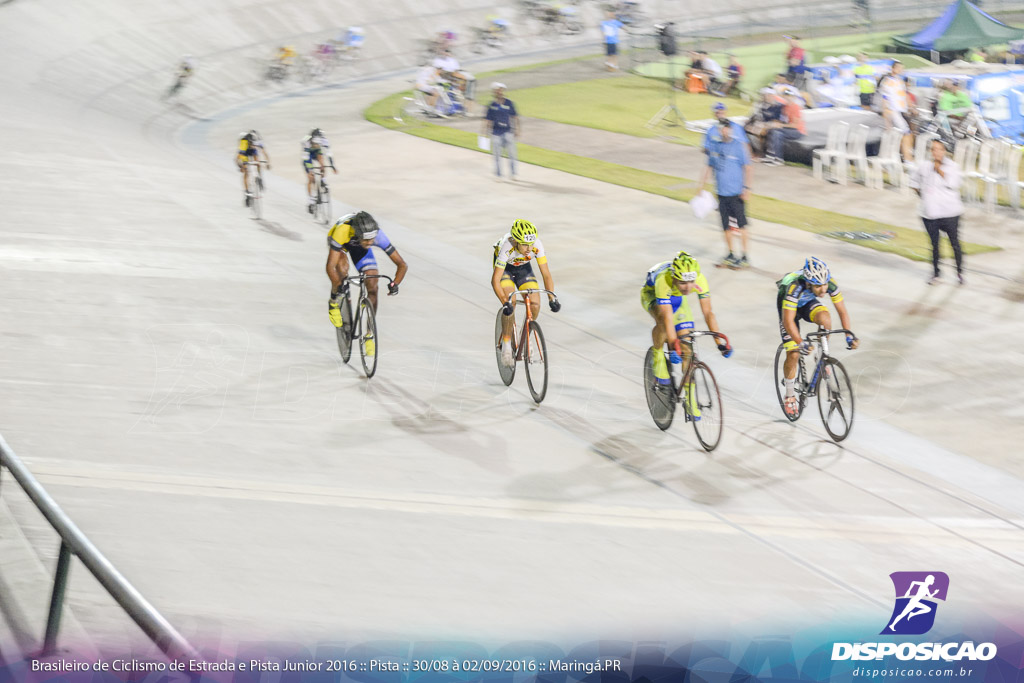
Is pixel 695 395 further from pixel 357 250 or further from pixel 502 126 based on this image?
pixel 502 126

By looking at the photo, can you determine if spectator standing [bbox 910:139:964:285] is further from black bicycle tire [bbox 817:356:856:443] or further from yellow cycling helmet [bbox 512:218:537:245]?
yellow cycling helmet [bbox 512:218:537:245]

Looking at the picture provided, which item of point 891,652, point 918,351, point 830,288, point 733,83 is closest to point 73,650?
point 891,652

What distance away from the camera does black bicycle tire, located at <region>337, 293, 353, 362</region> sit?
939 centimetres

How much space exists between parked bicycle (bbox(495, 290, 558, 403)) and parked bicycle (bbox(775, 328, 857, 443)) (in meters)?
1.90

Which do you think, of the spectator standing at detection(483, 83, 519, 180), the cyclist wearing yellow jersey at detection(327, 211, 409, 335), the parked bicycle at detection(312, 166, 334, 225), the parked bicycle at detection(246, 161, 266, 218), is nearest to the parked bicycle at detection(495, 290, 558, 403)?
the cyclist wearing yellow jersey at detection(327, 211, 409, 335)

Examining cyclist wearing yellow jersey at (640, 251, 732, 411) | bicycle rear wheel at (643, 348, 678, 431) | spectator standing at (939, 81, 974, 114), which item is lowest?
bicycle rear wheel at (643, 348, 678, 431)

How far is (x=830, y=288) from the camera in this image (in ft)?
25.3

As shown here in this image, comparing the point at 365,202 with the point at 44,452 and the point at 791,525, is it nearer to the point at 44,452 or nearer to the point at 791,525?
the point at 44,452

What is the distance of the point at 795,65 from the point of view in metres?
27.6

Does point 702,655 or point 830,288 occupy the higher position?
point 830,288

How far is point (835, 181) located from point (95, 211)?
12.1 meters

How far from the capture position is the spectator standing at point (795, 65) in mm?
26922

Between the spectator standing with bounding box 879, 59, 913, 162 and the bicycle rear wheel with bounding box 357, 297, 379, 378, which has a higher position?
the spectator standing with bounding box 879, 59, 913, 162

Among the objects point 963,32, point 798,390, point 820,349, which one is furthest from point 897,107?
point 963,32
